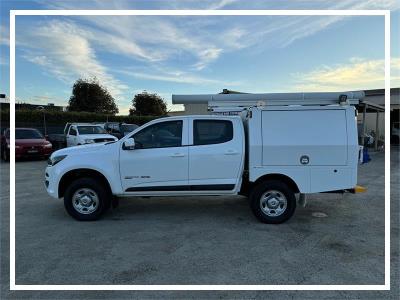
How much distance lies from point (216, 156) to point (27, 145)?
12760mm

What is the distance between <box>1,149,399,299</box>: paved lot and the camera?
401 centimetres

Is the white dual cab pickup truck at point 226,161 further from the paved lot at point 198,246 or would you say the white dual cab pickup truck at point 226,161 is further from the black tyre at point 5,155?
the black tyre at point 5,155

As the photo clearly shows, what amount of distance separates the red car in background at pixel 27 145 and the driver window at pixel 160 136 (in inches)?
461

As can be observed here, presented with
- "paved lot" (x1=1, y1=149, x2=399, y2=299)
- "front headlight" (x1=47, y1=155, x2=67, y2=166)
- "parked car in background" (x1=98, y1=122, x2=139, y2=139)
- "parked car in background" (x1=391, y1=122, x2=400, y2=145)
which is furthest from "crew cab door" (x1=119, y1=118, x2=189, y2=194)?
"parked car in background" (x1=391, y1=122, x2=400, y2=145)

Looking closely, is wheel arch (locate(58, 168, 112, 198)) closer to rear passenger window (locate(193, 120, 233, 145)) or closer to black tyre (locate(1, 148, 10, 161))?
rear passenger window (locate(193, 120, 233, 145))

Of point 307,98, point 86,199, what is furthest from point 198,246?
point 307,98

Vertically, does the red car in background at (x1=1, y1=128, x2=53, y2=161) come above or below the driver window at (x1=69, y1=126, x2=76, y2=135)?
below

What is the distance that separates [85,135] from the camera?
1627cm

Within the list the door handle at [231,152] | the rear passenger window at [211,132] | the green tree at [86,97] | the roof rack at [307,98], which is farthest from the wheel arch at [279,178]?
the green tree at [86,97]

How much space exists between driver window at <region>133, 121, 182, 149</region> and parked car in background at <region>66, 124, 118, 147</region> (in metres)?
9.91

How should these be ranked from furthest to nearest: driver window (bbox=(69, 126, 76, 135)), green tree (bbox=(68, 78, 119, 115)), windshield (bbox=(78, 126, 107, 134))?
green tree (bbox=(68, 78, 119, 115)) → driver window (bbox=(69, 126, 76, 135)) → windshield (bbox=(78, 126, 107, 134))

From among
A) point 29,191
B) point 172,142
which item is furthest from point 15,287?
point 29,191

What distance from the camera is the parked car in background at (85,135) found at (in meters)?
15.8

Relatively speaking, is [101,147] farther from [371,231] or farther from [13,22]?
[371,231]
